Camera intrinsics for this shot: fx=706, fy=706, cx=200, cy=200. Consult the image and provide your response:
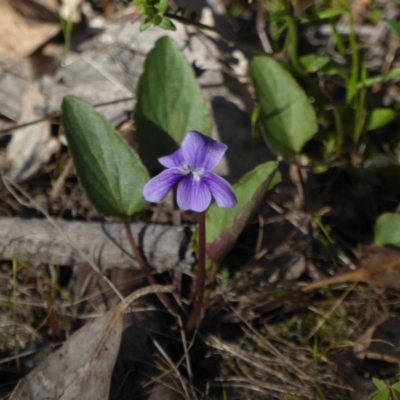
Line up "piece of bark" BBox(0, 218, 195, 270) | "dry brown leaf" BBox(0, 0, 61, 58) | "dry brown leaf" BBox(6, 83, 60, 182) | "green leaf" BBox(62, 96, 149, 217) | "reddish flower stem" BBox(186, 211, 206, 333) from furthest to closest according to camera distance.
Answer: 1. "dry brown leaf" BBox(0, 0, 61, 58)
2. "dry brown leaf" BBox(6, 83, 60, 182)
3. "piece of bark" BBox(0, 218, 195, 270)
4. "green leaf" BBox(62, 96, 149, 217)
5. "reddish flower stem" BBox(186, 211, 206, 333)

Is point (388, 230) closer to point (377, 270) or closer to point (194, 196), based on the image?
point (377, 270)

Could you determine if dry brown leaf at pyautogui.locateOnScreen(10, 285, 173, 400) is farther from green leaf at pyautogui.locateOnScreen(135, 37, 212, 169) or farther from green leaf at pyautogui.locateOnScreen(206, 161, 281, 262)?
green leaf at pyautogui.locateOnScreen(135, 37, 212, 169)

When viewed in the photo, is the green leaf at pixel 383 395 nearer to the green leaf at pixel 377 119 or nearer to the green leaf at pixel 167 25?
the green leaf at pixel 377 119

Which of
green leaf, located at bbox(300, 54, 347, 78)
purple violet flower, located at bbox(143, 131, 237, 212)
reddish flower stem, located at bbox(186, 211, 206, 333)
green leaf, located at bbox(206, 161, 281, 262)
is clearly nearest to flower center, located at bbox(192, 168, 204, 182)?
purple violet flower, located at bbox(143, 131, 237, 212)

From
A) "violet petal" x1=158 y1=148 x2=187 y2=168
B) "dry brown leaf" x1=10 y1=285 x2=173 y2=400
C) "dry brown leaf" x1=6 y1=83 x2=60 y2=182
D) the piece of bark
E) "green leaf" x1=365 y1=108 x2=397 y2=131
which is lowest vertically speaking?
"dry brown leaf" x1=10 y1=285 x2=173 y2=400

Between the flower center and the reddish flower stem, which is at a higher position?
the flower center

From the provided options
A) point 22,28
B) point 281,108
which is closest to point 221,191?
point 281,108
